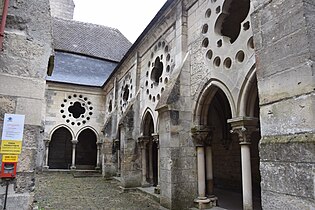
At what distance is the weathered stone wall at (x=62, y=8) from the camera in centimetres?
2452

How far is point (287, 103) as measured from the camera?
6.68 feet

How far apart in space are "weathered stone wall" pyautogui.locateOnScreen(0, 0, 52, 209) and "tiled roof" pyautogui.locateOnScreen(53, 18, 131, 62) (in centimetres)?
1513

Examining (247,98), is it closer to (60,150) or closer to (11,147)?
(11,147)

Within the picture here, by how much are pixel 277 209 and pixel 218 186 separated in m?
6.89

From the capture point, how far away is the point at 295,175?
1872 mm

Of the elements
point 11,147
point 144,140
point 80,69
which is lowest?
point 11,147

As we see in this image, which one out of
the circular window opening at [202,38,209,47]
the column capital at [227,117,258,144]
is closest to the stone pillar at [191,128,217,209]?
the column capital at [227,117,258,144]

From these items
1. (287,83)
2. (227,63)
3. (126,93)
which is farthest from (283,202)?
(126,93)

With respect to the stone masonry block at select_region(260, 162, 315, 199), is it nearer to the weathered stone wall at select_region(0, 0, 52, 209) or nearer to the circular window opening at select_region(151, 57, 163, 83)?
the weathered stone wall at select_region(0, 0, 52, 209)

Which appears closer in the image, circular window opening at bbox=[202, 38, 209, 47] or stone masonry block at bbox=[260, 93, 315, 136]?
stone masonry block at bbox=[260, 93, 315, 136]

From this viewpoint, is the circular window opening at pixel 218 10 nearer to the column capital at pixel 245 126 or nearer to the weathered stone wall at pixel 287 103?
the column capital at pixel 245 126

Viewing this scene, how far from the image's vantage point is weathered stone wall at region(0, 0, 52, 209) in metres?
2.40

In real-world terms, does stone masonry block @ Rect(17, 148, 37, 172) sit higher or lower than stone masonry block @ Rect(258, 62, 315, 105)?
lower

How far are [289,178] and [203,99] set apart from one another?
132 inches
